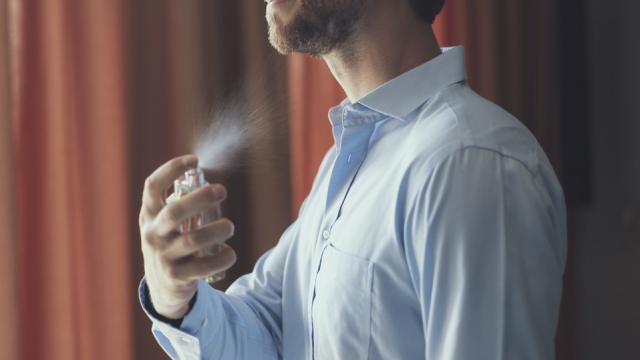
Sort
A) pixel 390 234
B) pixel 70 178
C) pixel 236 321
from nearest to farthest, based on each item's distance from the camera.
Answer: pixel 390 234 → pixel 236 321 → pixel 70 178

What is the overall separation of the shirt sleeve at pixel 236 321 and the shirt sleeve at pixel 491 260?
376mm

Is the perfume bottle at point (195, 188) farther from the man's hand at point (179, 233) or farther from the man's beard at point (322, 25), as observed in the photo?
the man's beard at point (322, 25)

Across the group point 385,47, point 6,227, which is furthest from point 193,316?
point 6,227

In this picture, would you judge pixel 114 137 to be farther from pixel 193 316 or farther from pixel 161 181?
pixel 161 181

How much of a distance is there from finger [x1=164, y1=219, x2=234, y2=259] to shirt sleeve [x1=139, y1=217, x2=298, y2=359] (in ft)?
0.76

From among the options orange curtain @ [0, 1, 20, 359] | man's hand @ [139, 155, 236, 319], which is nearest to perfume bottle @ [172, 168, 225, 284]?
man's hand @ [139, 155, 236, 319]

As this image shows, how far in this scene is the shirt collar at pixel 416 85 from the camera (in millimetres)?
958

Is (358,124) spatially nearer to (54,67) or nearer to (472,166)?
(472,166)

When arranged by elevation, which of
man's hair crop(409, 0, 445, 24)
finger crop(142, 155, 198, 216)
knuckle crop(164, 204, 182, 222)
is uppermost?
man's hair crop(409, 0, 445, 24)

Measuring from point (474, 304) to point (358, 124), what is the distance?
38 centimetres

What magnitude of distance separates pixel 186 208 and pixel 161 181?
0.22 feet

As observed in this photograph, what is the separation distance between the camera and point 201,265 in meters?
0.76

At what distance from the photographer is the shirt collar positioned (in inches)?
37.7

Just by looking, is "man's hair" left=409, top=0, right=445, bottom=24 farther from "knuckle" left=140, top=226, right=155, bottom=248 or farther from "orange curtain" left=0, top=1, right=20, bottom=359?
"orange curtain" left=0, top=1, right=20, bottom=359
